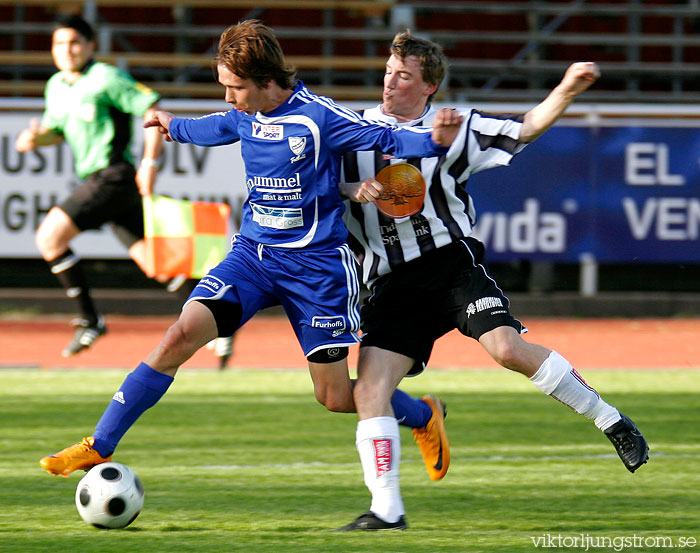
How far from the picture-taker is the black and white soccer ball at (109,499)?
4.16 meters

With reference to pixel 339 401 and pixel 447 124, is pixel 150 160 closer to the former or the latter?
pixel 339 401

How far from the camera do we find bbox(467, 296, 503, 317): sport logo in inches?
179

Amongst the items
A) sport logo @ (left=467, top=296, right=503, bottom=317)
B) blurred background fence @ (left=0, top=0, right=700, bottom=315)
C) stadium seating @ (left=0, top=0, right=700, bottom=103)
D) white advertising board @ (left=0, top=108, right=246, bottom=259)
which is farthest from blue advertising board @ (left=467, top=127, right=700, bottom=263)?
sport logo @ (left=467, top=296, right=503, bottom=317)

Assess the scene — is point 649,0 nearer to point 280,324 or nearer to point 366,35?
point 366,35

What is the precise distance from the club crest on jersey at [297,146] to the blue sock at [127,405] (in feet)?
3.11

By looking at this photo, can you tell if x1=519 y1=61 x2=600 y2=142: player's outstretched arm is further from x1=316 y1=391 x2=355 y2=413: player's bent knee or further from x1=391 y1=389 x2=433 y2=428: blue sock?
x1=391 y1=389 x2=433 y2=428: blue sock

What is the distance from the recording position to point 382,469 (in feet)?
13.6

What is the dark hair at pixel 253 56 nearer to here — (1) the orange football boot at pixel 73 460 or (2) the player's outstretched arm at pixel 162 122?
(2) the player's outstretched arm at pixel 162 122

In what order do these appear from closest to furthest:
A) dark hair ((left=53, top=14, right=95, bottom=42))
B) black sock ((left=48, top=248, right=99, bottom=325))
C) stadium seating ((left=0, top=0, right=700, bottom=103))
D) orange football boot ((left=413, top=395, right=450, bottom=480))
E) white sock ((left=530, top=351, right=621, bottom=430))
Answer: white sock ((left=530, top=351, right=621, bottom=430)) < orange football boot ((left=413, top=395, right=450, bottom=480)) < dark hair ((left=53, top=14, right=95, bottom=42)) < black sock ((left=48, top=248, right=99, bottom=325)) < stadium seating ((left=0, top=0, right=700, bottom=103))

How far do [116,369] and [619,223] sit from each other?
222 inches

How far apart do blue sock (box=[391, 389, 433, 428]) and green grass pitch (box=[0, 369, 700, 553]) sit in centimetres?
30

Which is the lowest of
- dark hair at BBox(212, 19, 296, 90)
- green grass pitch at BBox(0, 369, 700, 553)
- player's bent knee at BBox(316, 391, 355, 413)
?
green grass pitch at BBox(0, 369, 700, 553)

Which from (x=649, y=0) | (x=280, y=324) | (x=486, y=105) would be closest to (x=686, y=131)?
(x=486, y=105)

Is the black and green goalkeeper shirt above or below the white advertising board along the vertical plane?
above
